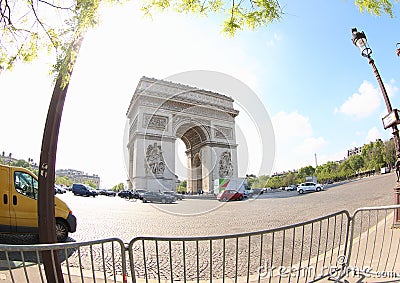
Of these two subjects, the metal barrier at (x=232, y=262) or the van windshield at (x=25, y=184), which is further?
the van windshield at (x=25, y=184)

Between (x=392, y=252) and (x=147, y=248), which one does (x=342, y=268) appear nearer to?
(x=392, y=252)

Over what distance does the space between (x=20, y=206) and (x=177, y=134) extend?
94.0 ft

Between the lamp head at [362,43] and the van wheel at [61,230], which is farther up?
the lamp head at [362,43]

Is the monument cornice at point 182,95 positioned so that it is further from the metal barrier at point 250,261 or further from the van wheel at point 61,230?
the metal barrier at point 250,261

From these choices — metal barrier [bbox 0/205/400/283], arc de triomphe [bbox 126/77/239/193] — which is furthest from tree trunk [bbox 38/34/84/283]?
arc de triomphe [bbox 126/77/239/193]

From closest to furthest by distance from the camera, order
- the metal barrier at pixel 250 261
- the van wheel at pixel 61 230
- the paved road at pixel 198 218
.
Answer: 1. the metal barrier at pixel 250 261
2. the van wheel at pixel 61 230
3. the paved road at pixel 198 218

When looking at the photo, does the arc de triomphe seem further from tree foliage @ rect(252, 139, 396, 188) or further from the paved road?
tree foliage @ rect(252, 139, 396, 188)

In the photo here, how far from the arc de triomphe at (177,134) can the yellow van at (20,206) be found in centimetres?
2162

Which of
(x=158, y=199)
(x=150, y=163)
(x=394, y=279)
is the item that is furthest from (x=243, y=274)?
(x=150, y=163)

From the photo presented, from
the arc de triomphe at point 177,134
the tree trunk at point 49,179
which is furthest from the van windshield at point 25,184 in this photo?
the arc de triomphe at point 177,134

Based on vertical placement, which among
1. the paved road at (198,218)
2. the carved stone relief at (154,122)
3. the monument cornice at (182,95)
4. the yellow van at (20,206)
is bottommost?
the paved road at (198,218)

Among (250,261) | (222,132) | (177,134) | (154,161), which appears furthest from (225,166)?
(250,261)

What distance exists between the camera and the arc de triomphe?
27641mm

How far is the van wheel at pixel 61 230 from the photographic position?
519cm
